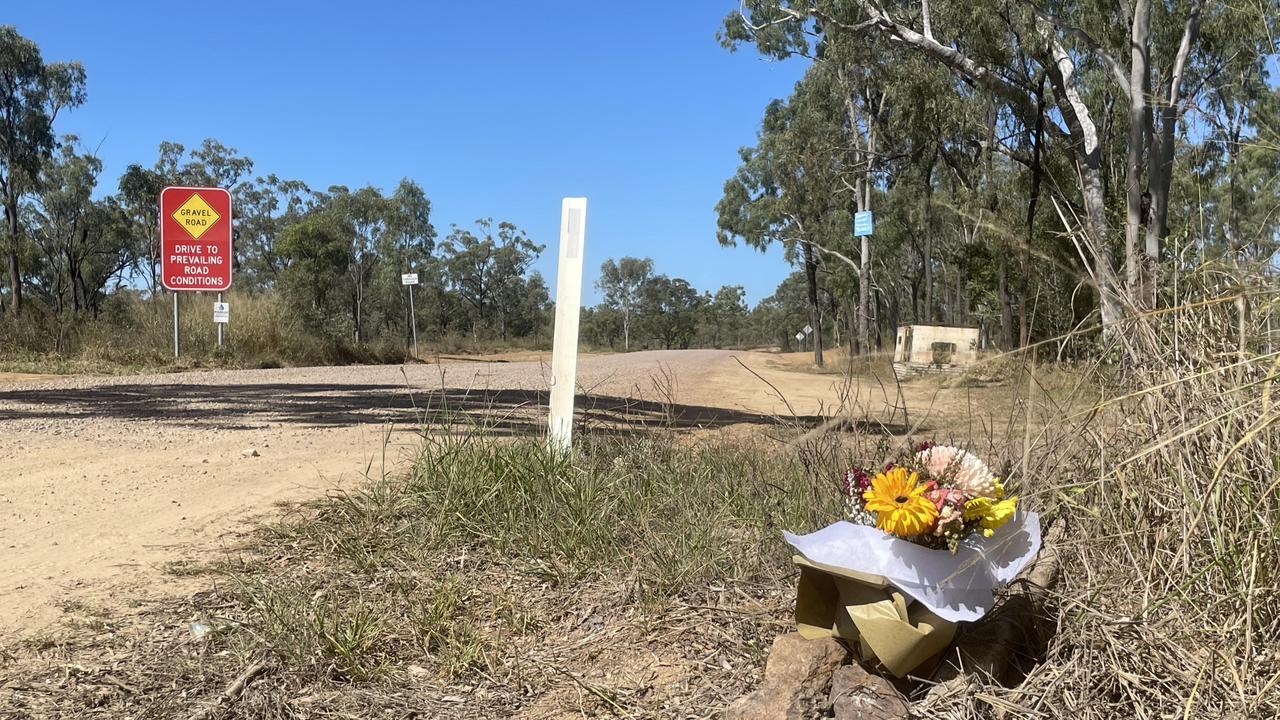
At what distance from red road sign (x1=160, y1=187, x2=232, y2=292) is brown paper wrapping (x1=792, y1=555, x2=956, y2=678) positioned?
17341mm

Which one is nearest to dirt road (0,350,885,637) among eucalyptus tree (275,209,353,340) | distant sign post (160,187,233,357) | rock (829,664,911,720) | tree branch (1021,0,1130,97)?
rock (829,664,911,720)

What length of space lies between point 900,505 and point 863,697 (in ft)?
1.44

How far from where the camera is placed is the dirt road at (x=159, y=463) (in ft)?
10.3

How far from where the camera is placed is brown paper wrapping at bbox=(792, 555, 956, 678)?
1.94 meters

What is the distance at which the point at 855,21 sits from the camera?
61.2ft

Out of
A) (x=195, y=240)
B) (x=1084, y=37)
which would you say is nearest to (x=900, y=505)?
(x=1084, y=37)

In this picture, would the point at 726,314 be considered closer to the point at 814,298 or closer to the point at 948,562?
the point at 814,298

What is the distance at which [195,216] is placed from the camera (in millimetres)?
16984

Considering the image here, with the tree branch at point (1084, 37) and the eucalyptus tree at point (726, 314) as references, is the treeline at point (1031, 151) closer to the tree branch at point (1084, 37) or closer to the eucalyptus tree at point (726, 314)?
the tree branch at point (1084, 37)

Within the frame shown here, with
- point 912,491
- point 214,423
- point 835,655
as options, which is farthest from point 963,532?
point 214,423

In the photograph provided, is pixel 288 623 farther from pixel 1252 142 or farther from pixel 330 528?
pixel 1252 142

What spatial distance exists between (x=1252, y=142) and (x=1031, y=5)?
1185 cm

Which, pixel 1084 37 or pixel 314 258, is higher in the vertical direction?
pixel 1084 37

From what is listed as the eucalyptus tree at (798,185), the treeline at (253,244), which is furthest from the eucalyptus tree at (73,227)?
the eucalyptus tree at (798,185)
